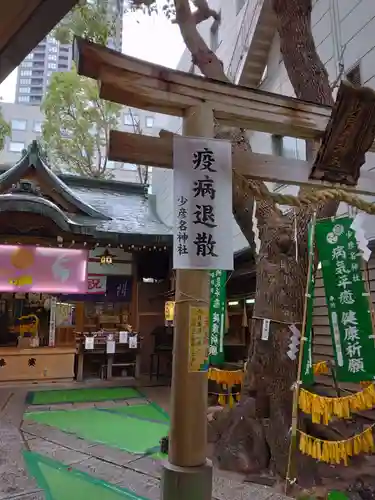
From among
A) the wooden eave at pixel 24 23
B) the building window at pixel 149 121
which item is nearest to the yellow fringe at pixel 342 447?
the wooden eave at pixel 24 23

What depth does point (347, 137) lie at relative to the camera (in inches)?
161

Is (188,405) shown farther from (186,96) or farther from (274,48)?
(274,48)

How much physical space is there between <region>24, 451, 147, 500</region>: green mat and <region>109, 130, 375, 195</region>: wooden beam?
385 centimetres

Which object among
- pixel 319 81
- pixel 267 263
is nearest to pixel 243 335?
pixel 267 263

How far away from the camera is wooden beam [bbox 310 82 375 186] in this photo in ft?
12.6

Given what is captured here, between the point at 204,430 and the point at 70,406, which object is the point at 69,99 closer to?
the point at 70,406

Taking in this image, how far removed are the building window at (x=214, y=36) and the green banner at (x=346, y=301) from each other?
1198 centimetres

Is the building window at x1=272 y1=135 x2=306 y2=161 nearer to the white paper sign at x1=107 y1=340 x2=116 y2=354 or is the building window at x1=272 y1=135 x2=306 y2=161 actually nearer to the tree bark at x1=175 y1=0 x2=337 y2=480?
the tree bark at x1=175 y1=0 x2=337 y2=480

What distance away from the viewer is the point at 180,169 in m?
3.62

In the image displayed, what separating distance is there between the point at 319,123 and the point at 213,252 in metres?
1.92

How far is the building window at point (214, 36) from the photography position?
14.3 m

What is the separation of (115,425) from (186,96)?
20.7 feet

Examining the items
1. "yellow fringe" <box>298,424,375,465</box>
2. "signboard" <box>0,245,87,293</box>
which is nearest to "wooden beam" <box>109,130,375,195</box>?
"yellow fringe" <box>298,424,375,465</box>

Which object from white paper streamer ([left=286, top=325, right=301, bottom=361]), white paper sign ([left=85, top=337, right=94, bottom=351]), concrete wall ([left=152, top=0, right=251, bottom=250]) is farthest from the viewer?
concrete wall ([left=152, top=0, right=251, bottom=250])
